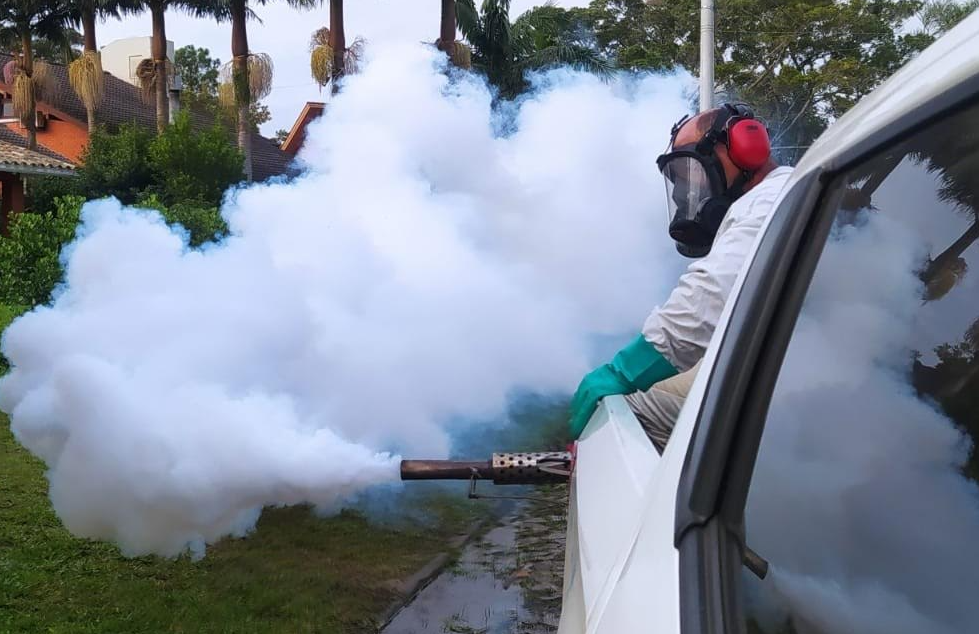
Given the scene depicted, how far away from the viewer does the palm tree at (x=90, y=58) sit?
2206 centimetres

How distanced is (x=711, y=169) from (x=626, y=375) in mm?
913

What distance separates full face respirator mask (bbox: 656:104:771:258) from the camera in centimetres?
317

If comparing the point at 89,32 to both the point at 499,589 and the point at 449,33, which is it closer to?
the point at 449,33

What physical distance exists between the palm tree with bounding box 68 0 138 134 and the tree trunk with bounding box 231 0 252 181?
4308 mm

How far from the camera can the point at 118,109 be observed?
27.8 meters

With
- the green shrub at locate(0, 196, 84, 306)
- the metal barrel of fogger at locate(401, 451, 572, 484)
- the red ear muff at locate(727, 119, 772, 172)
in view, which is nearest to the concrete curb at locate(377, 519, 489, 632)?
the metal barrel of fogger at locate(401, 451, 572, 484)

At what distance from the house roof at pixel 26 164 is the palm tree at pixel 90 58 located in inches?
78.9

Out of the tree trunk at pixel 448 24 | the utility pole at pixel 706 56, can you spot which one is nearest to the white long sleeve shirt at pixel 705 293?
the utility pole at pixel 706 56

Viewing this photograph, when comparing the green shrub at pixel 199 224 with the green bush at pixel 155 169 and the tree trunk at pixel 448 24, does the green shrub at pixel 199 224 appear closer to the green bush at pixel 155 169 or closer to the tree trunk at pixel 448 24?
the green bush at pixel 155 169

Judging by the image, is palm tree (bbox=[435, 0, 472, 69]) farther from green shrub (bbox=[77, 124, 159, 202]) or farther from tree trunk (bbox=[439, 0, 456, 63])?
green shrub (bbox=[77, 124, 159, 202])

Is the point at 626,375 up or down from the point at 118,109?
down

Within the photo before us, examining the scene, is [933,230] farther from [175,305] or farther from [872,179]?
[175,305]

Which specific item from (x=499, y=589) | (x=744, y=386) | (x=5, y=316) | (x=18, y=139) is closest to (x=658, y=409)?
(x=744, y=386)

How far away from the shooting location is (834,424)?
3.95 ft
